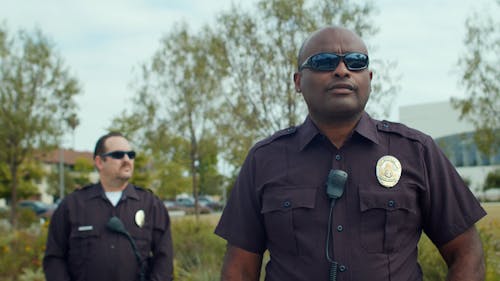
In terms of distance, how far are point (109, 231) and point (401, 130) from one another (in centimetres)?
309

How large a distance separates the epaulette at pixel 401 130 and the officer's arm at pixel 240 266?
0.73 metres

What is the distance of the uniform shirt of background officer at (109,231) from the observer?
489 centimetres

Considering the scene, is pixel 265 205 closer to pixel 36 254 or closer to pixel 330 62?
pixel 330 62

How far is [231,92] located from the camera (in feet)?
47.0

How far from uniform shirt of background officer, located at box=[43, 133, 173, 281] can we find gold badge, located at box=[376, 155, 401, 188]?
9.78ft

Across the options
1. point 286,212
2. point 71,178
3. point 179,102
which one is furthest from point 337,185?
point 71,178

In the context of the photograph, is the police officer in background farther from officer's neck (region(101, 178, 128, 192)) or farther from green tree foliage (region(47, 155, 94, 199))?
green tree foliage (region(47, 155, 94, 199))

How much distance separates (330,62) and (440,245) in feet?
2.66

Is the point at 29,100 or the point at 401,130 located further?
the point at 29,100

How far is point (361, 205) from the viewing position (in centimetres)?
237

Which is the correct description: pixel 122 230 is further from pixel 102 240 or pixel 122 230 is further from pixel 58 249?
pixel 58 249

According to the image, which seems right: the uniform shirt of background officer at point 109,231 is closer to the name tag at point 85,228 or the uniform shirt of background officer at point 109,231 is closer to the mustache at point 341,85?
the name tag at point 85,228

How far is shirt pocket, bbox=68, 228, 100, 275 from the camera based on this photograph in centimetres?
490

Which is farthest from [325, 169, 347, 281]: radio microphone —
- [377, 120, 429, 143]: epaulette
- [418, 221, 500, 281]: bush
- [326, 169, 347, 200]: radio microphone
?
[418, 221, 500, 281]: bush
